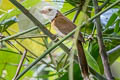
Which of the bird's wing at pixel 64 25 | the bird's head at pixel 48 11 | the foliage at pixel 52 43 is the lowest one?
the foliage at pixel 52 43

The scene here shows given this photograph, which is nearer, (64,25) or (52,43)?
(64,25)

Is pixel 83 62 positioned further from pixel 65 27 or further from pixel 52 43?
pixel 52 43

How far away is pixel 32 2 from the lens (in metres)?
0.48

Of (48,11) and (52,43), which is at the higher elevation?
(48,11)

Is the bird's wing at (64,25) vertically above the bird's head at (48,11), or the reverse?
the bird's head at (48,11)

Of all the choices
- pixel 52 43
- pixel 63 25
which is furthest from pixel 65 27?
pixel 52 43

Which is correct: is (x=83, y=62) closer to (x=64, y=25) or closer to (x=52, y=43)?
(x=64, y=25)

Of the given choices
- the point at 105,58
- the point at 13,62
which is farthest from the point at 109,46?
the point at 13,62

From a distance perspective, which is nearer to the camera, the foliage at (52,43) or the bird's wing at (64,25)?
the bird's wing at (64,25)

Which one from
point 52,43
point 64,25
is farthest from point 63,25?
point 52,43

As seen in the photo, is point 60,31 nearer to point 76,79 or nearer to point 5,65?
point 76,79

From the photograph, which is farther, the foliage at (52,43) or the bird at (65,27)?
the foliage at (52,43)

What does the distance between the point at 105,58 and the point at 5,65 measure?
0.36 metres

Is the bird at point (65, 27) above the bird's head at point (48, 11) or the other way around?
the other way around
